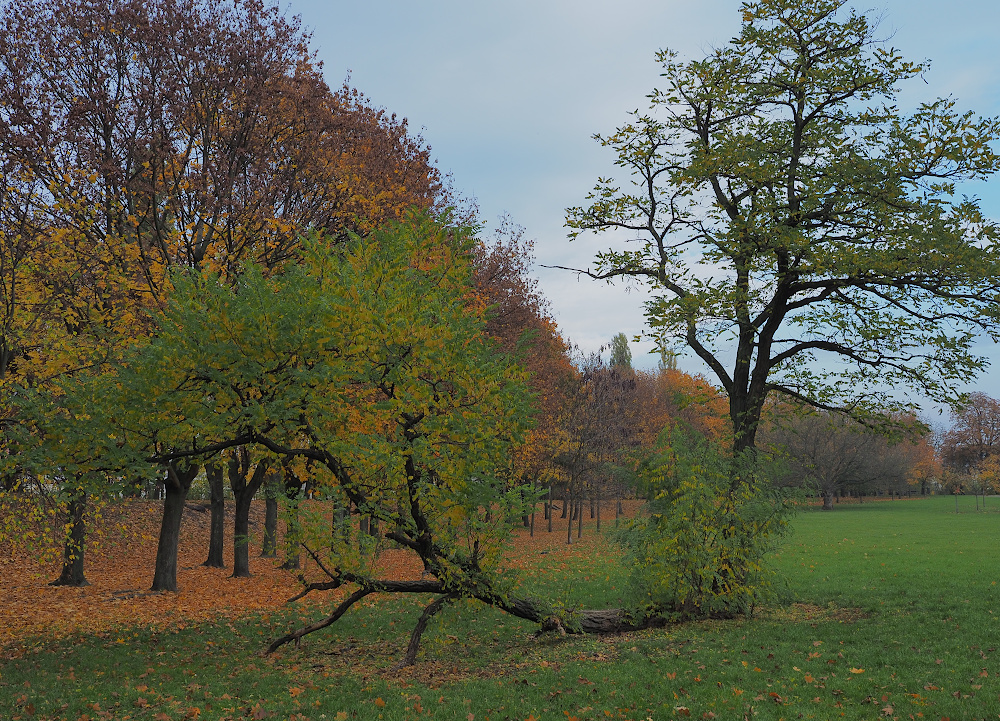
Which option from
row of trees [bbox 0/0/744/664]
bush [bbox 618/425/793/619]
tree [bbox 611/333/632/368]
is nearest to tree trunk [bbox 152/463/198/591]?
row of trees [bbox 0/0/744/664]

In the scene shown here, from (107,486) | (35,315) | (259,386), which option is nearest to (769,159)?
(259,386)

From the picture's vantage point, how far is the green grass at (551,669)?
332 inches

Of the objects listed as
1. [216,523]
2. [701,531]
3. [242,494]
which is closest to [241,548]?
[242,494]

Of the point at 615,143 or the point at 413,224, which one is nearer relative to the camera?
the point at 413,224

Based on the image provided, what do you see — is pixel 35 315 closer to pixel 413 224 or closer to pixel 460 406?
pixel 413 224

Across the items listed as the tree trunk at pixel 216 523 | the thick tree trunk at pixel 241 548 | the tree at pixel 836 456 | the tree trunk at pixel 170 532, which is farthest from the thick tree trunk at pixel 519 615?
the tree at pixel 836 456

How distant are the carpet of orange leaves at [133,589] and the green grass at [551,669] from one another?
1.48 metres

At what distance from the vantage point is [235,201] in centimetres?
1658

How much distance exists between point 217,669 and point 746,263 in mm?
13231

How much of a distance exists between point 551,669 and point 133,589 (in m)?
13.9

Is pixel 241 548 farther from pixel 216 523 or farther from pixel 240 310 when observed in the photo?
pixel 240 310

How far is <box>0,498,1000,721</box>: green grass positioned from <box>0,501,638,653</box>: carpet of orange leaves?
1480 millimetres

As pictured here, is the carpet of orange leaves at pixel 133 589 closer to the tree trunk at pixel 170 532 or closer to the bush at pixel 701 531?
the tree trunk at pixel 170 532

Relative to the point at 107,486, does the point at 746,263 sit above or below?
above
